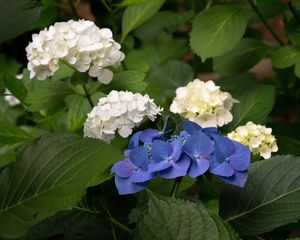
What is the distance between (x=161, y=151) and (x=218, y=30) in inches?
26.8

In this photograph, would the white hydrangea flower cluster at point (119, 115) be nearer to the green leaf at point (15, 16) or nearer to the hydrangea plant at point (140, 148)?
the hydrangea plant at point (140, 148)

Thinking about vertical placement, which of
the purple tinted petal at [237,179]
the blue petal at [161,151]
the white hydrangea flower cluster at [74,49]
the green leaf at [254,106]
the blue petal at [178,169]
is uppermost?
the white hydrangea flower cluster at [74,49]

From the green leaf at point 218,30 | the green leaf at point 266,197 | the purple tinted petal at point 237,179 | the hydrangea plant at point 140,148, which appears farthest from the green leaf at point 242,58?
the purple tinted petal at point 237,179

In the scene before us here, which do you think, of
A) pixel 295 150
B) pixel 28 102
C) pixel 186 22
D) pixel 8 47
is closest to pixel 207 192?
pixel 295 150

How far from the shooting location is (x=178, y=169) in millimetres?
1117

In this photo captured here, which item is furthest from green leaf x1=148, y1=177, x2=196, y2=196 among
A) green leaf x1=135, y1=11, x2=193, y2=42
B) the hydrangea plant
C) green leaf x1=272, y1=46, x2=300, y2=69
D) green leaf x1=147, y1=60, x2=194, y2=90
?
green leaf x1=135, y1=11, x2=193, y2=42

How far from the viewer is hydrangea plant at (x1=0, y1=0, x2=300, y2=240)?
1.06m

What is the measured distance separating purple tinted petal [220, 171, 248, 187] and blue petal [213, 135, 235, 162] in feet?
0.12

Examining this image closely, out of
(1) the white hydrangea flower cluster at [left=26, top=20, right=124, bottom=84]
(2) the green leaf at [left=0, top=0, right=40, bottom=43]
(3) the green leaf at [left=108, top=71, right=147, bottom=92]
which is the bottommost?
(3) the green leaf at [left=108, top=71, right=147, bottom=92]

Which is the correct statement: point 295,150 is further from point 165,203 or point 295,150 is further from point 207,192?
point 165,203

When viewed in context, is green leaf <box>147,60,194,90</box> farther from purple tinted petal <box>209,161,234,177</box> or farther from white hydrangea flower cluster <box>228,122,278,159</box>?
purple tinted petal <box>209,161,234,177</box>

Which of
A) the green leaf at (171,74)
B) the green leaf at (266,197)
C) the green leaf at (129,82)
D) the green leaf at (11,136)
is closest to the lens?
the green leaf at (266,197)

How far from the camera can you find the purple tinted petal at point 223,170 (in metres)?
1.13

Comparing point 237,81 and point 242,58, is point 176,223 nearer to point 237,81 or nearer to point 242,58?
point 242,58
